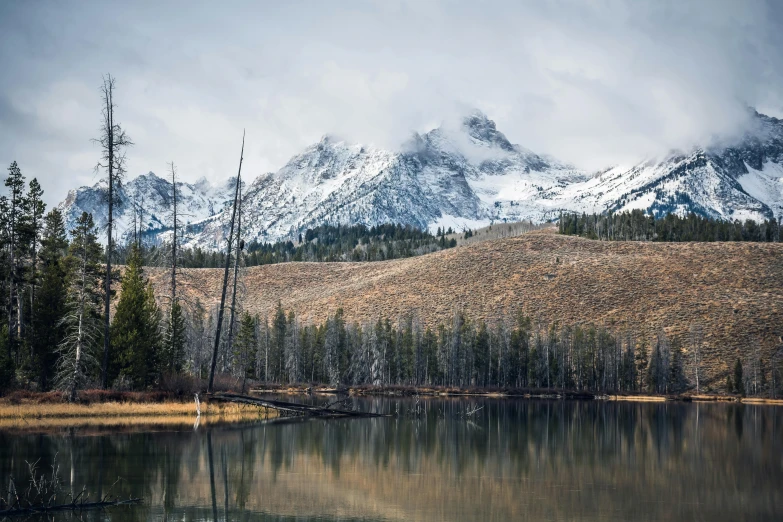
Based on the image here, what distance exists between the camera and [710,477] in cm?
2862

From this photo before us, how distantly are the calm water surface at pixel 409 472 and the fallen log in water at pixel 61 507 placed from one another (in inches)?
19.0

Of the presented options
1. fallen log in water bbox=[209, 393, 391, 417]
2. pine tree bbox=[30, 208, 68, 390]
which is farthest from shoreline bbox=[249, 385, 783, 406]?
pine tree bbox=[30, 208, 68, 390]

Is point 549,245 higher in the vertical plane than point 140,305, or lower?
higher

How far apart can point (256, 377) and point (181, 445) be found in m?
74.4

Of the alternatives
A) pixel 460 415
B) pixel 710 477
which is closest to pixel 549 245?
pixel 460 415

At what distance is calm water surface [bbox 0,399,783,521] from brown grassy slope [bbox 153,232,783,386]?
76.1 m

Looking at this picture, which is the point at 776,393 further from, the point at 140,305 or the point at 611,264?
the point at 140,305

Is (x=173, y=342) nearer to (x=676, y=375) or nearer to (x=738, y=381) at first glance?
(x=676, y=375)

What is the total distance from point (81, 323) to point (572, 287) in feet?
379

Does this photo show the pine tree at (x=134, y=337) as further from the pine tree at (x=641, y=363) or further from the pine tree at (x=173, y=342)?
the pine tree at (x=641, y=363)

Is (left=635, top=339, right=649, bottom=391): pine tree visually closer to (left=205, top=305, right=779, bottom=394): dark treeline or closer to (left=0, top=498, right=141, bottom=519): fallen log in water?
(left=205, top=305, right=779, bottom=394): dark treeline

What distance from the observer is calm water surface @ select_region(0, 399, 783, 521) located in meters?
21.4

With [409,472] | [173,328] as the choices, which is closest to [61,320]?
[173,328]

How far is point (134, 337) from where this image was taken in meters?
46.7
